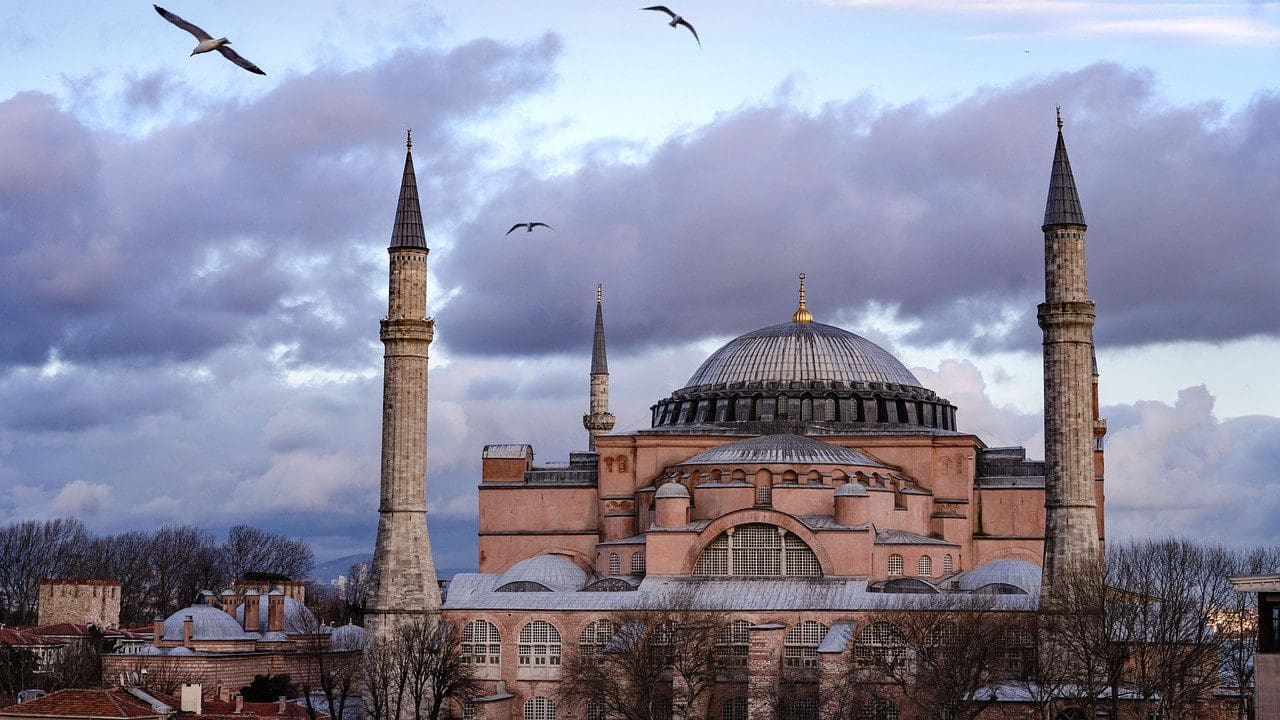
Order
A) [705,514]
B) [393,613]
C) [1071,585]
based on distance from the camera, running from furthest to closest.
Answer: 1. [705,514]
2. [393,613]
3. [1071,585]

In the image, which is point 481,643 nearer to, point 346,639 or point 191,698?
point 191,698

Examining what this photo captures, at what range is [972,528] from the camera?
158ft

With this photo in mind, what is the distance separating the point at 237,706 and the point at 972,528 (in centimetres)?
1875

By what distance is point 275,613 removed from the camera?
192 feet

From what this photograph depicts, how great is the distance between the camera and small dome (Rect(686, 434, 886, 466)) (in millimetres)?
46500

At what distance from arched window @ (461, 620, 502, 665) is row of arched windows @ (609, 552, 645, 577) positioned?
166 inches

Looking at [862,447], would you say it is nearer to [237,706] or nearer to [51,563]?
[237,706]

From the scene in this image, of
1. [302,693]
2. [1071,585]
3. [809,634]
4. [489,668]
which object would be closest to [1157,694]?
[1071,585]

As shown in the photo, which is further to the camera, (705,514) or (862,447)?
(862,447)

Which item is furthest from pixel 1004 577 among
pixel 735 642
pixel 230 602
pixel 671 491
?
pixel 230 602

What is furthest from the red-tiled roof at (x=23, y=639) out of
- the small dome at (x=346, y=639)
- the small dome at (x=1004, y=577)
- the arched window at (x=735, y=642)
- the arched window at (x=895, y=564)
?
the small dome at (x=1004, y=577)

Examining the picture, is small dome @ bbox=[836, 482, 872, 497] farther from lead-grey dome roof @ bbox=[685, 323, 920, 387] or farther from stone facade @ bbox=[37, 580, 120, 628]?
stone facade @ bbox=[37, 580, 120, 628]

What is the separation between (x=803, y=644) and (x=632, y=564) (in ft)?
19.9

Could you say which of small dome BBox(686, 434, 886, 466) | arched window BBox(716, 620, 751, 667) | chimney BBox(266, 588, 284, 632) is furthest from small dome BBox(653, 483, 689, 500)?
chimney BBox(266, 588, 284, 632)
